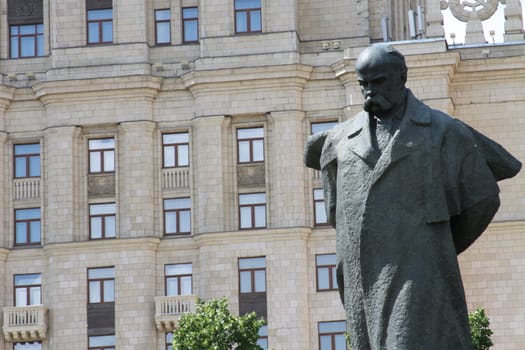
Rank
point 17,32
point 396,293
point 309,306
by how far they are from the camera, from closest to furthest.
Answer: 1. point 396,293
2. point 309,306
3. point 17,32

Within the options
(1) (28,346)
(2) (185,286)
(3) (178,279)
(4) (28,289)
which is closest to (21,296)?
(4) (28,289)

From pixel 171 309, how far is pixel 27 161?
7.58m

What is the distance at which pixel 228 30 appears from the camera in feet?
190

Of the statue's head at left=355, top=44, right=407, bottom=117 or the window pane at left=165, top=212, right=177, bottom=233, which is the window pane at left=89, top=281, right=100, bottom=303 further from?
the statue's head at left=355, top=44, right=407, bottom=117

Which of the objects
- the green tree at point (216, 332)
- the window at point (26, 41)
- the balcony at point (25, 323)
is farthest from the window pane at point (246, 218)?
the green tree at point (216, 332)

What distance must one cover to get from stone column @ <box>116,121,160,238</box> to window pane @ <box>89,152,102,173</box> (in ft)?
2.30

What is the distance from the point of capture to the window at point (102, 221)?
57.4 metres

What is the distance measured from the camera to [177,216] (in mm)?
57750

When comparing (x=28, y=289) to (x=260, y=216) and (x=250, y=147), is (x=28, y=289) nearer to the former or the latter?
(x=260, y=216)

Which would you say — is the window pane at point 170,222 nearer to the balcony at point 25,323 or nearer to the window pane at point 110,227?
the window pane at point 110,227

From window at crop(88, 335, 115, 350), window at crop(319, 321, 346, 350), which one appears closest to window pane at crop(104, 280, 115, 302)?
window at crop(88, 335, 115, 350)

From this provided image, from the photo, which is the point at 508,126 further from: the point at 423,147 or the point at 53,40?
the point at 423,147

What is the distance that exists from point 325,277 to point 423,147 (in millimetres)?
46269

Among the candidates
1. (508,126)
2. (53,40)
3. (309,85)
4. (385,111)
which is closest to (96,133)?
(53,40)
